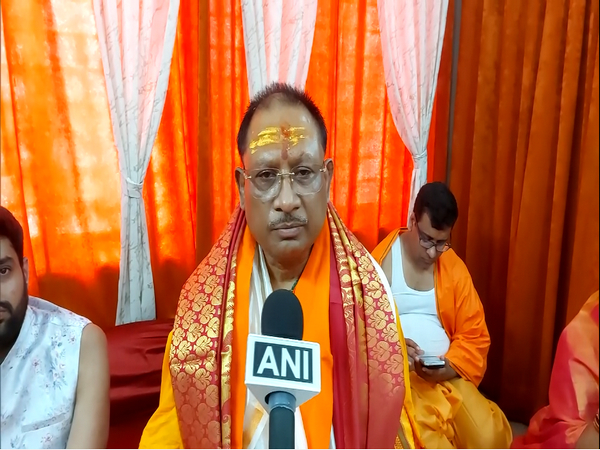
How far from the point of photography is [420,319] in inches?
76.5

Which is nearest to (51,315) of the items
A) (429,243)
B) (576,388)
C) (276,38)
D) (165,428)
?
(165,428)

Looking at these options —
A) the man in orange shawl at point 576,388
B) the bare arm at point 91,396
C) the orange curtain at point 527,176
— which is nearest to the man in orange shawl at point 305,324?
the bare arm at point 91,396

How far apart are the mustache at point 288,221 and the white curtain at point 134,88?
129 centimetres

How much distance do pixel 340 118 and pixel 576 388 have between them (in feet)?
7.06

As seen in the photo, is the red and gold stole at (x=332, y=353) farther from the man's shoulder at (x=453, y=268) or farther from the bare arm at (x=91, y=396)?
the man's shoulder at (x=453, y=268)

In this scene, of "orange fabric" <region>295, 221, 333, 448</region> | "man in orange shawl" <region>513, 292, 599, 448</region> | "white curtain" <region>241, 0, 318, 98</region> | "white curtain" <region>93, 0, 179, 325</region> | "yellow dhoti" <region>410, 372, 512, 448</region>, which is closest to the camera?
"man in orange shawl" <region>513, 292, 599, 448</region>

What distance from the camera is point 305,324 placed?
1030 millimetres

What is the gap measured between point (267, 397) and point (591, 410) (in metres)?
0.33

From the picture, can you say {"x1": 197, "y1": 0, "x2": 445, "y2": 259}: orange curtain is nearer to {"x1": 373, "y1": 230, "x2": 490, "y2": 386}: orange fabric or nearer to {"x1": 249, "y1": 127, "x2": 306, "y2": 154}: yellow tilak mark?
{"x1": 373, "y1": 230, "x2": 490, "y2": 386}: orange fabric

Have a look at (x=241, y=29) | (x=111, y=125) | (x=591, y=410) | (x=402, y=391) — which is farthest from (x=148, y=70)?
(x=591, y=410)

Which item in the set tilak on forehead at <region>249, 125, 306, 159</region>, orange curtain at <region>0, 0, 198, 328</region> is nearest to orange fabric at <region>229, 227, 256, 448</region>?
tilak on forehead at <region>249, 125, 306, 159</region>

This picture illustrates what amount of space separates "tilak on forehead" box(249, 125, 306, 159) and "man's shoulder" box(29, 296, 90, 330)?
Answer: 1.55ft

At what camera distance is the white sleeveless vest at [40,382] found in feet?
2.32

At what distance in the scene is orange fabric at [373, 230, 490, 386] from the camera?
6.05 feet
